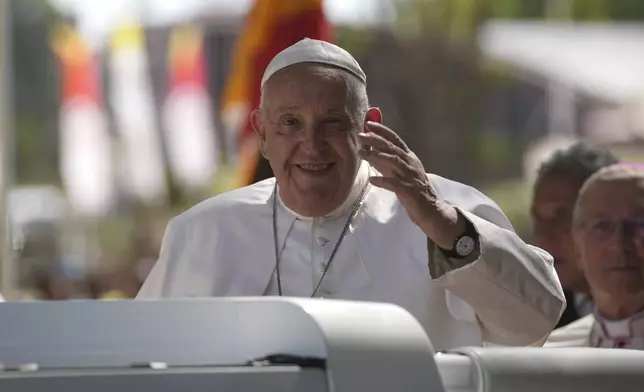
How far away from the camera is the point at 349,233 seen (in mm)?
4188

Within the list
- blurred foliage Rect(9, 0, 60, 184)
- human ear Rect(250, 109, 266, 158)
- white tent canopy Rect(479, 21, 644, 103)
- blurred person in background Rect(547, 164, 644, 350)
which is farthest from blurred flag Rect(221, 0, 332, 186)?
blurred foliage Rect(9, 0, 60, 184)

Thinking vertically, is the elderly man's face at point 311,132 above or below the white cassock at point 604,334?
above

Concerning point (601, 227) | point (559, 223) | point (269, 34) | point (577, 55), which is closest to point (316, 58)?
point (601, 227)

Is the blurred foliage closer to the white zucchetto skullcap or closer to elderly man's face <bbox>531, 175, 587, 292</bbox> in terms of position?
elderly man's face <bbox>531, 175, 587, 292</bbox>

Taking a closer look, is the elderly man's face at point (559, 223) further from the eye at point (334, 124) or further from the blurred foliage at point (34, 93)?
the blurred foliage at point (34, 93)

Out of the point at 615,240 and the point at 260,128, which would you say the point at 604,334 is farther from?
the point at 260,128

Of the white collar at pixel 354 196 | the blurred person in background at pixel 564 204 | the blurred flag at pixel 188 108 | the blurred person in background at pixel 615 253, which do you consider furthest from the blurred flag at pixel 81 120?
the white collar at pixel 354 196

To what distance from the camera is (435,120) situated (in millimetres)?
36375

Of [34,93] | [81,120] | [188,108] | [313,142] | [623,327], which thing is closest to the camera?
[313,142]

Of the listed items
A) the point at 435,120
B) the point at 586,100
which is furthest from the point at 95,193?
the point at 586,100

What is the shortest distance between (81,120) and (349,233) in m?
20.0

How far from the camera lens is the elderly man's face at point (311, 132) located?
3.80m

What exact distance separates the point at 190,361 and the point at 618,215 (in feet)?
10.1

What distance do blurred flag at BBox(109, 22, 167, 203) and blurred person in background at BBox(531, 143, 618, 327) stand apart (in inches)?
832
